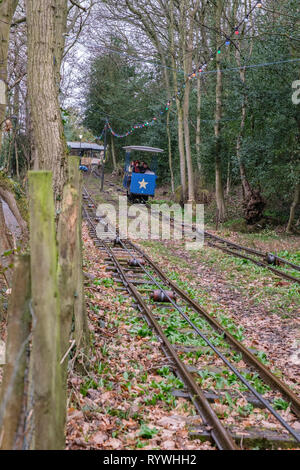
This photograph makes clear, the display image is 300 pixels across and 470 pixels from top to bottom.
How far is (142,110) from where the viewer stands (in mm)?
39469

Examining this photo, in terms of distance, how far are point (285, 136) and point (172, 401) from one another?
51.0ft

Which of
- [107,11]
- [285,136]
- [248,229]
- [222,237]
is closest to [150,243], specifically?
[222,237]

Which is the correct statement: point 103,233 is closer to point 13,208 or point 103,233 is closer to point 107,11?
point 13,208

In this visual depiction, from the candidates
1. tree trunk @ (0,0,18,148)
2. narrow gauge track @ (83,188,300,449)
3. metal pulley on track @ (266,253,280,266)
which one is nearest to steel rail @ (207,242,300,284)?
metal pulley on track @ (266,253,280,266)

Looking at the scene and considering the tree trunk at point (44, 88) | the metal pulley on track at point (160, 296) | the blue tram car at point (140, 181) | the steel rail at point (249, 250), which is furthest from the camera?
the blue tram car at point (140, 181)

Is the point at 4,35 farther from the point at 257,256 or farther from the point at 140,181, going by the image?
the point at 140,181

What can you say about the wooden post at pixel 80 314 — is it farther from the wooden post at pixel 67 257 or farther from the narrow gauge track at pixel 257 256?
the narrow gauge track at pixel 257 256

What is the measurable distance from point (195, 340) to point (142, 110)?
113 ft

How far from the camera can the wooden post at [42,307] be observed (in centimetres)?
292

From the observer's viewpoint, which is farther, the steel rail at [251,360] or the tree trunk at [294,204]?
the tree trunk at [294,204]

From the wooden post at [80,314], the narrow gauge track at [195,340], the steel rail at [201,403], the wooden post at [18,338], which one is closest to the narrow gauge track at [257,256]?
the narrow gauge track at [195,340]

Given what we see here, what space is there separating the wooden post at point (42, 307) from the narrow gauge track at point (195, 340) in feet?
6.41

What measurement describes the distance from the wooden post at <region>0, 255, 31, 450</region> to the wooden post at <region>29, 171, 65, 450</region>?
72mm

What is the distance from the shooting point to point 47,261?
296 centimetres
